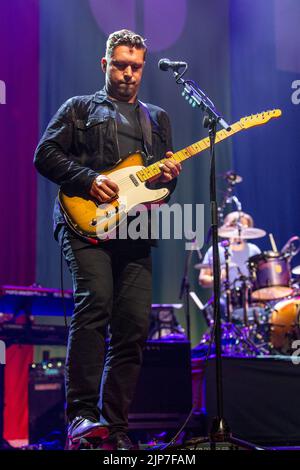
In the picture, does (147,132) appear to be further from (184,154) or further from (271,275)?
(271,275)

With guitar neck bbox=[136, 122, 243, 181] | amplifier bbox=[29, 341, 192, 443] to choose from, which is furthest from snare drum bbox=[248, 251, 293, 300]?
guitar neck bbox=[136, 122, 243, 181]

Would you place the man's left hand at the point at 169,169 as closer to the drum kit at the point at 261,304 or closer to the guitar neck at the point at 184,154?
the guitar neck at the point at 184,154

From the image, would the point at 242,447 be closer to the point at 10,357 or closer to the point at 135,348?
the point at 135,348

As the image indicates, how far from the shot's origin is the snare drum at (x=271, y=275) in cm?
628

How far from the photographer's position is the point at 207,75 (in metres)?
7.85

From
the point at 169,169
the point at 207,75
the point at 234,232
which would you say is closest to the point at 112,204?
the point at 169,169

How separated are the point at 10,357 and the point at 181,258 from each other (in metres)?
2.38

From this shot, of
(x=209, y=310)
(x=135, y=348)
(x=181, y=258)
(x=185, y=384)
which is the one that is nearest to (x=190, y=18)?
(x=181, y=258)

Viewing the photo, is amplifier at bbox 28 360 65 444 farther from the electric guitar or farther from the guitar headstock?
the guitar headstock

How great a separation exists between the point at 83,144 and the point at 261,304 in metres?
3.89

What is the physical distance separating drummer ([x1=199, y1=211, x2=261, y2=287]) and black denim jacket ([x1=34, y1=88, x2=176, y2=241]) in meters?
3.56

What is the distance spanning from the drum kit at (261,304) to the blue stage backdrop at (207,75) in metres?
1.13

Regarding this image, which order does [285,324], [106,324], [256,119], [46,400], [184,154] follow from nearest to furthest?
[106,324] → [184,154] → [256,119] → [46,400] → [285,324]

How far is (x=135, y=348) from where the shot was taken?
9.66 ft
